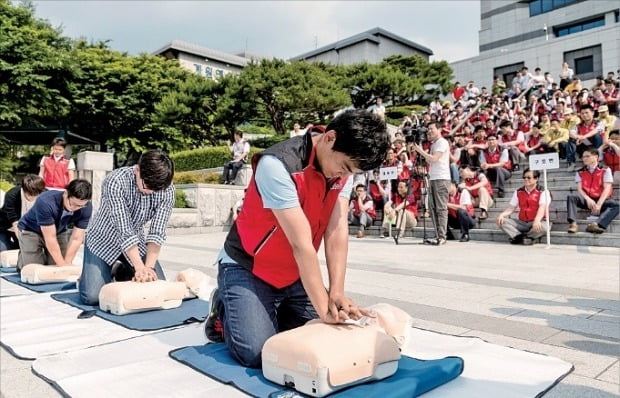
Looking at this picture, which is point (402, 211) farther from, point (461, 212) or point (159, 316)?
point (159, 316)

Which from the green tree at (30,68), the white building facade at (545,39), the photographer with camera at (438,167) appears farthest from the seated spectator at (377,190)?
the white building facade at (545,39)

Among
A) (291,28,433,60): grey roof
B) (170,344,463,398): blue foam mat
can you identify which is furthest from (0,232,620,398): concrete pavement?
(291,28,433,60): grey roof

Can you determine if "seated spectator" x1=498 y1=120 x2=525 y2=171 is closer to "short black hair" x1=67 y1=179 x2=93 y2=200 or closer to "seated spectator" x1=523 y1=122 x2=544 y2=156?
"seated spectator" x1=523 y1=122 x2=544 y2=156

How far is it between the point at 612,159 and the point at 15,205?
9337 millimetres

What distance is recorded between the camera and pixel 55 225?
4.90 m

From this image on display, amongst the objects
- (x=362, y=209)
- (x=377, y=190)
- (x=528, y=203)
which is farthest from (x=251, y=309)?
(x=377, y=190)

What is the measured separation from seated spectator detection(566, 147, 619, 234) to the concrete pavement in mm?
528

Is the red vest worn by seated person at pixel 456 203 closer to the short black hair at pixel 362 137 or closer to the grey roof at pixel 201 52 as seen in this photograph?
the short black hair at pixel 362 137

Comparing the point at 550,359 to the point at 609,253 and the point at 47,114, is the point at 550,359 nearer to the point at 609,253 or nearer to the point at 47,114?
the point at 609,253

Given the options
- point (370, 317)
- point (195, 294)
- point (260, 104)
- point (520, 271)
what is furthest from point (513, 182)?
point (260, 104)

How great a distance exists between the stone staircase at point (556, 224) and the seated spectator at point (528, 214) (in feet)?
1.26

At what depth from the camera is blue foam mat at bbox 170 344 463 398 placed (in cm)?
204

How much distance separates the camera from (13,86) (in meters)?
20.3

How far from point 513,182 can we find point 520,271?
209 inches
